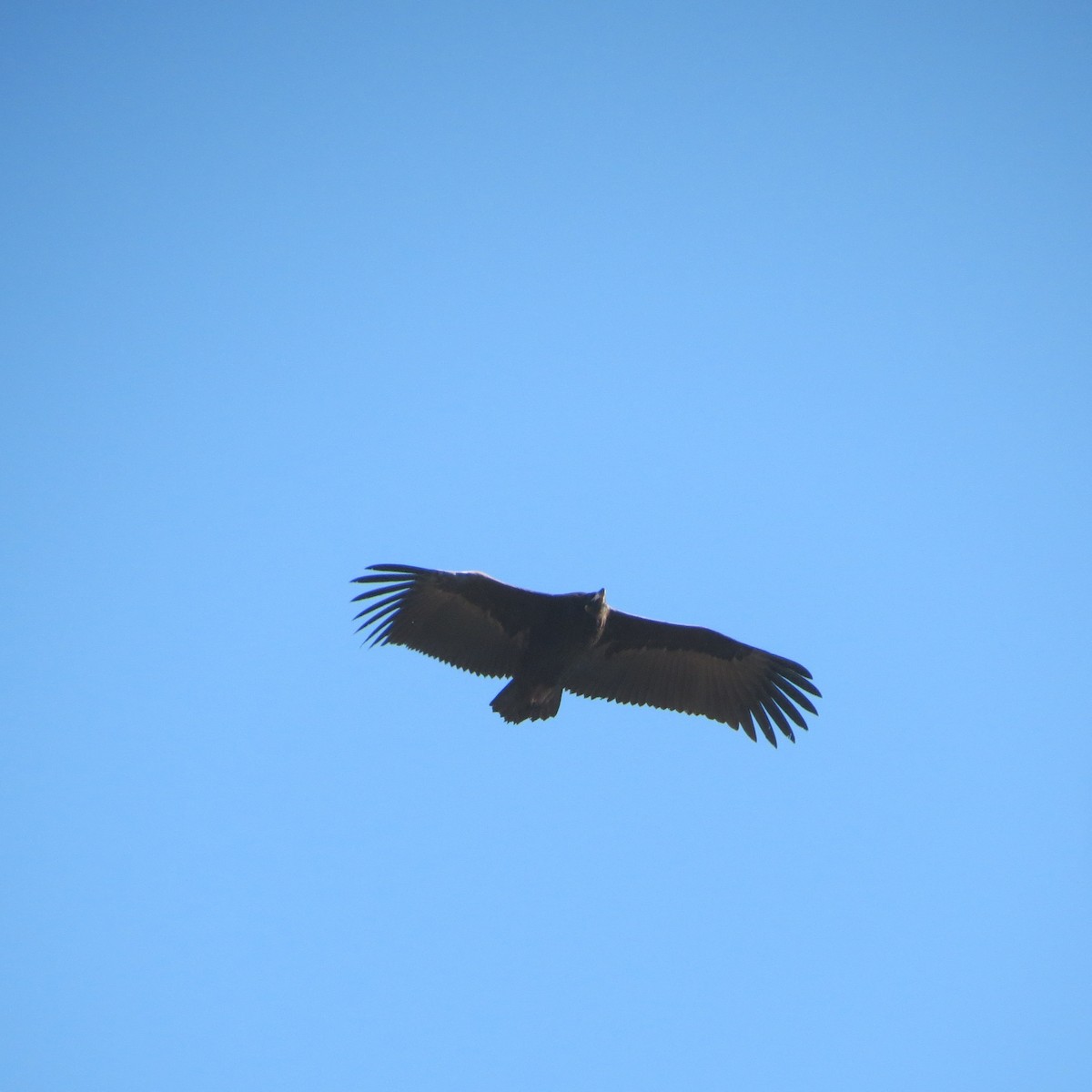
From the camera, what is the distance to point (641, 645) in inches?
468

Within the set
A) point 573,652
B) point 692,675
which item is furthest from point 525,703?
point 692,675

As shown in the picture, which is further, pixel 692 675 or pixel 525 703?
pixel 692 675

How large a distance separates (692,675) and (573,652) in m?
1.62

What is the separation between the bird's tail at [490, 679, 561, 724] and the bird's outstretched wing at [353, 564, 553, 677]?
356mm

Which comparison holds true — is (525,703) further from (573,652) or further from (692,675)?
(692,675)

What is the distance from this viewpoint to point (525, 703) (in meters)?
11.1

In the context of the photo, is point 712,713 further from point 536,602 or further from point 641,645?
point 536,602

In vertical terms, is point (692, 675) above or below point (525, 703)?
above

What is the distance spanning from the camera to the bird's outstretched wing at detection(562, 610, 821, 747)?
11648mm

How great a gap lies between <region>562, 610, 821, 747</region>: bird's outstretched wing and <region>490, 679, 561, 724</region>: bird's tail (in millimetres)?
629

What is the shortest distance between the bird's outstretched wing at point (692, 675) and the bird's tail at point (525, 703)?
629 mm

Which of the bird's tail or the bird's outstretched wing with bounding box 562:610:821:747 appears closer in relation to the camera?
the bird's tail

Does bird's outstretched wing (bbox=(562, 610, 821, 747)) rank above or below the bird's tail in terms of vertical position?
above

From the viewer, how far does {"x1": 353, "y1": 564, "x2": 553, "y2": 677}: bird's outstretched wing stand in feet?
37.0
